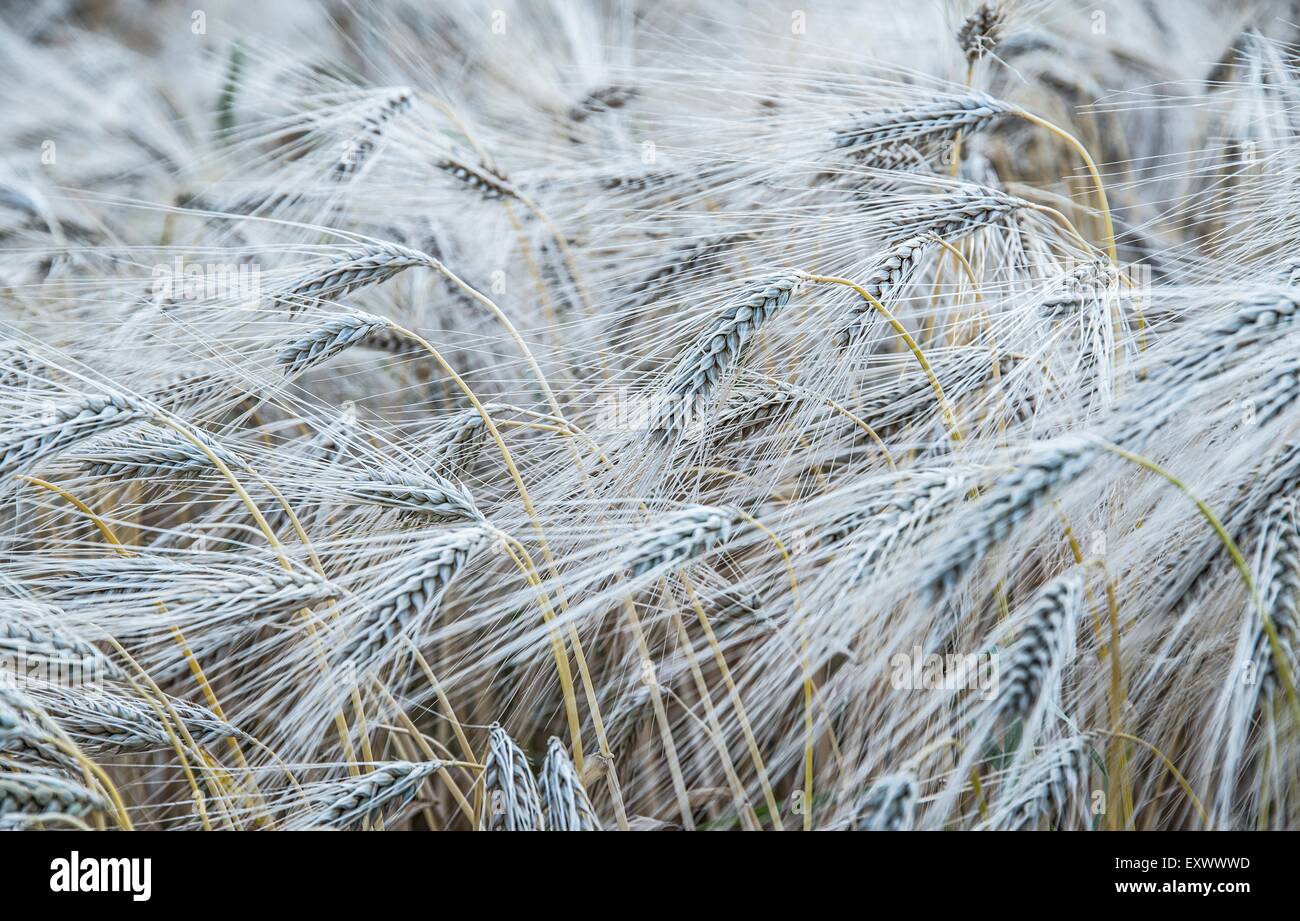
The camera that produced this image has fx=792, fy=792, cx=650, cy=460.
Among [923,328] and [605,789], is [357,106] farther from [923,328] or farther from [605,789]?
[605,789]

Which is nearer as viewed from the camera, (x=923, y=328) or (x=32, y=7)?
(x=923, y=328)

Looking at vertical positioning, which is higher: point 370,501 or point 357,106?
point 357,106

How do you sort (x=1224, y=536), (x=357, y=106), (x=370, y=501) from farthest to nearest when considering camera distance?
(x=357, y=106) → (x=370, y=501) → (x=1224, y=536)

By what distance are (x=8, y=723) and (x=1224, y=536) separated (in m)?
A: 1.06

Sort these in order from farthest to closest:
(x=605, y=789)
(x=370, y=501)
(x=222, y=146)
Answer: (x=222, y=146), (x=605, y=789), (x=370, y=501)

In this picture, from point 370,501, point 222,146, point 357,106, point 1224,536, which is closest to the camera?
point 1224,536

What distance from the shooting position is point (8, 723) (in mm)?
696

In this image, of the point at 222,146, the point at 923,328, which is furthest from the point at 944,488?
the point at 222,146

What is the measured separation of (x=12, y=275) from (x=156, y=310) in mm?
354

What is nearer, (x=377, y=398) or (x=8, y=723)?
(x=8, y=723)

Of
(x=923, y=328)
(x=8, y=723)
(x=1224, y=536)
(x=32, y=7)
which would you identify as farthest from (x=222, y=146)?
(x=1224, y=536)
